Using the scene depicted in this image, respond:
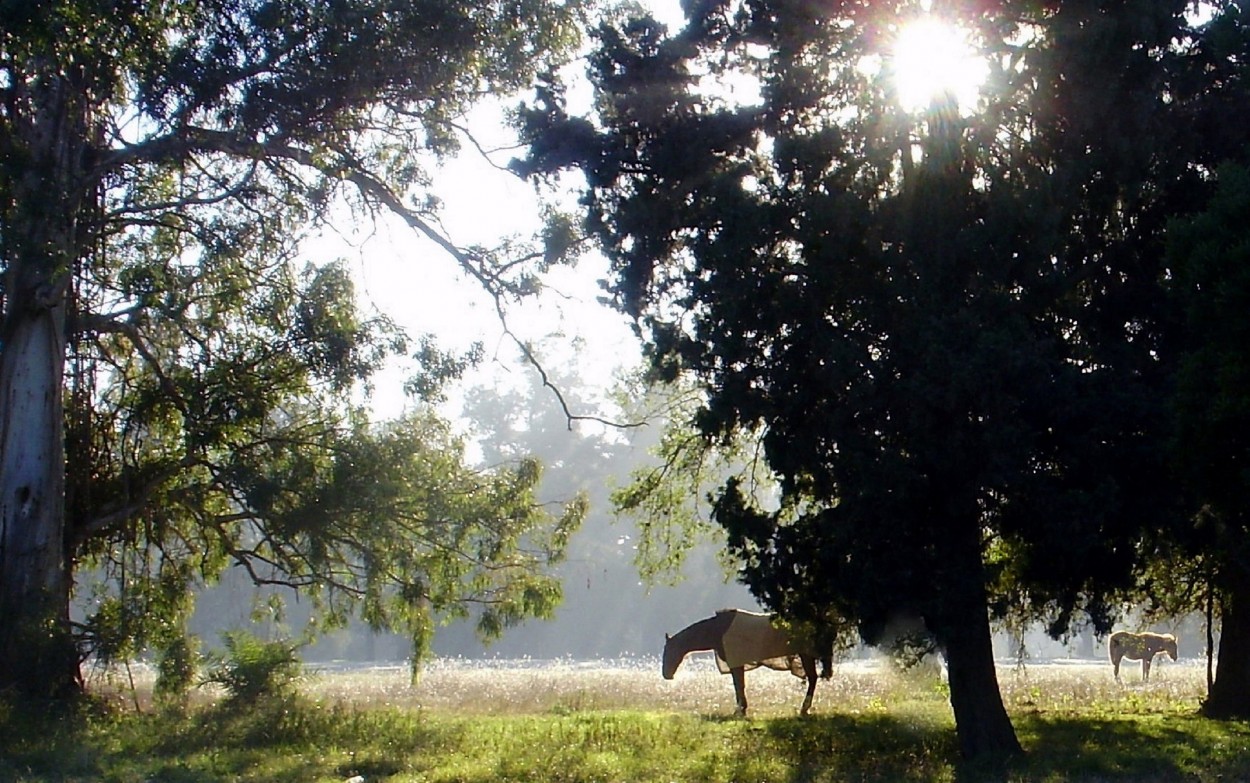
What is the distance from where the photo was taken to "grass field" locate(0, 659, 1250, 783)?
12.3m

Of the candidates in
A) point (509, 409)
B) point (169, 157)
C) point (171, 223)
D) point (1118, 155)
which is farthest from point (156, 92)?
point (509, 409)

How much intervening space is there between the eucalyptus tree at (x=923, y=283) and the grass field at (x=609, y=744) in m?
1.47

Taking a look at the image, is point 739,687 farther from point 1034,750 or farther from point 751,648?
point 1034,750

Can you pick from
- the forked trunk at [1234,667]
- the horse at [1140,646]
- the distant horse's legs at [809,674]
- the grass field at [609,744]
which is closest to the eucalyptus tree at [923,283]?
the grass field at [609,744]

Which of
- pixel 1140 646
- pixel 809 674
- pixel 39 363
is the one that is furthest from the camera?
pixel 1140 646

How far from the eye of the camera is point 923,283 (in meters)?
12.8

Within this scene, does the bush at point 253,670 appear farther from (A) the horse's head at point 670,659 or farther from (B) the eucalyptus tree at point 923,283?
(A) the horse's head at point 670,659

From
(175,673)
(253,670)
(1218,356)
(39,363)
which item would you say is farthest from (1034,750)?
(39,363)

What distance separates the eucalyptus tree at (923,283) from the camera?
12.4 m

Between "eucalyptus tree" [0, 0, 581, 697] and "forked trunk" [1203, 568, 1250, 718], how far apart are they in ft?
33.3

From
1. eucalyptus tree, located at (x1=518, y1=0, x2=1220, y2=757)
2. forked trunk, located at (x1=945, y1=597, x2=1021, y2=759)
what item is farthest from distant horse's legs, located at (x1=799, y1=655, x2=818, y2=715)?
forked trunk, located at (x1=945, y1=597, x2=1021, y2=759)

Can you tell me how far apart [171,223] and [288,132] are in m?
2.54

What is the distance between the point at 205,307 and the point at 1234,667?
16.2 m

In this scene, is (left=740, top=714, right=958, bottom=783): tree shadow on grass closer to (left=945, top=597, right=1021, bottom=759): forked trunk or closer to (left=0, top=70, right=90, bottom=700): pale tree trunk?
(left=945, top=597, right=1021, bottom=759): forked trunk
